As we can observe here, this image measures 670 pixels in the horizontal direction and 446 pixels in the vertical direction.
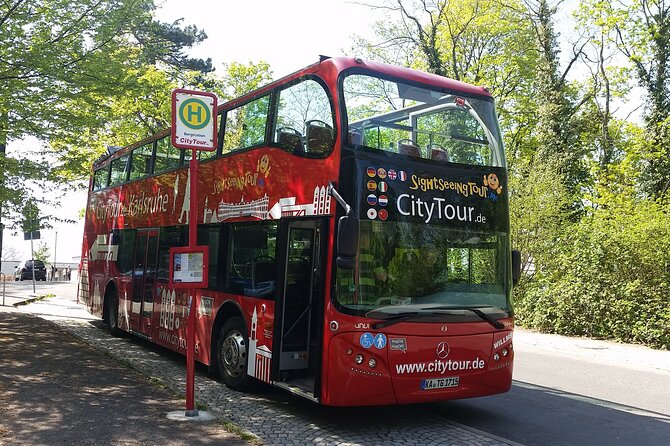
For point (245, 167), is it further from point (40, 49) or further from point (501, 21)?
point (501, 21)

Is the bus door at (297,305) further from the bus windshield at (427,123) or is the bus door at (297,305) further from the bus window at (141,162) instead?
the bus window at (141,162)

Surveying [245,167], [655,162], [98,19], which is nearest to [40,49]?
[98,19]

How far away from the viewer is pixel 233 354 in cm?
852

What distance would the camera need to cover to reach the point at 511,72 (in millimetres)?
32938

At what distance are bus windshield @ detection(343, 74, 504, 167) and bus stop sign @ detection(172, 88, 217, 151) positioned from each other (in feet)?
5.15

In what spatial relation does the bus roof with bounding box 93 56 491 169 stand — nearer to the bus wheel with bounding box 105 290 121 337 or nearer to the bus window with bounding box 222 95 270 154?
the bus window with bounding box 222 95 270 154

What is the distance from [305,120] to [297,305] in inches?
87.3

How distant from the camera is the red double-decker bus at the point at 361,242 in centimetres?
645

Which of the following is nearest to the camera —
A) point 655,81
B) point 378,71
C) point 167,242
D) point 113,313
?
point 378,71

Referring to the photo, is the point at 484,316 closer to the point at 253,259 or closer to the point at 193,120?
the point at 253,259

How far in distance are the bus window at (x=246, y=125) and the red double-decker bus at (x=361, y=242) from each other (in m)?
0.03

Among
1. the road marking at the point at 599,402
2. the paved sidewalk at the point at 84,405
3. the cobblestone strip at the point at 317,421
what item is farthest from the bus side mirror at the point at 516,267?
the paved sidewalk at the point at 84,405

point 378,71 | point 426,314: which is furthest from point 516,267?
point 378,71

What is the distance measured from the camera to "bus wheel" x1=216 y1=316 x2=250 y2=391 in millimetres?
8281
